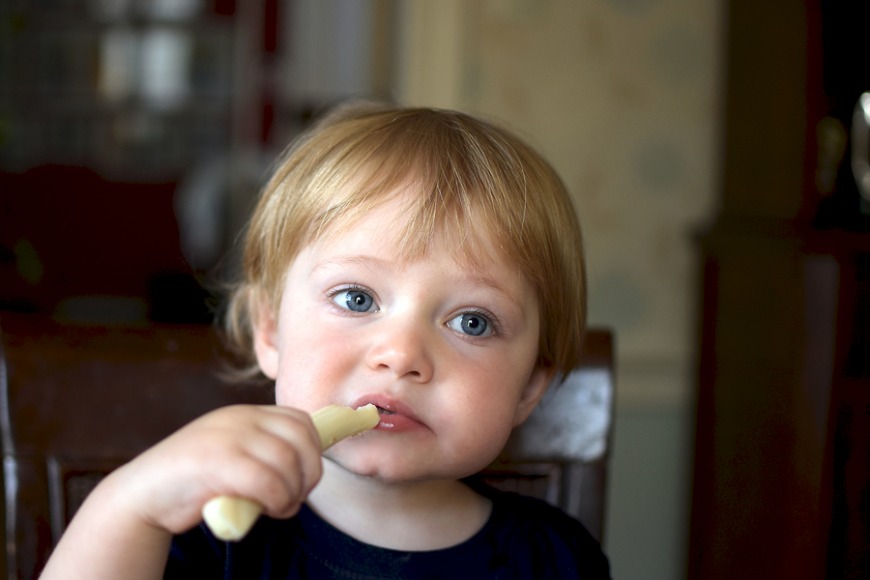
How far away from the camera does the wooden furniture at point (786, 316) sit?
56.7 inches

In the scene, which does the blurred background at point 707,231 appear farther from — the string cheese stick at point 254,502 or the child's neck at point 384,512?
the string cheese stick at point 254,502

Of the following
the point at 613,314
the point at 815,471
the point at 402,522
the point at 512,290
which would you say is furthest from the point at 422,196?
the point at 613,314

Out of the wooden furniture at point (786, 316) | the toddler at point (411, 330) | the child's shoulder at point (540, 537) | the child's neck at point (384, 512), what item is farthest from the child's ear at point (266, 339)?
the wooden furniture at point (786, 316)

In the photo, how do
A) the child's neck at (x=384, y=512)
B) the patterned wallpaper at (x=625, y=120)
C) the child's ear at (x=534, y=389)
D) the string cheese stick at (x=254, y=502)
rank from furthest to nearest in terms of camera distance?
the patterned wallpaper at (x=625, y=120) < the child's ear at (x=534, y=389) < the child's neck at (x=384, y=512) < the string cheese stick at (x=254, y=502)

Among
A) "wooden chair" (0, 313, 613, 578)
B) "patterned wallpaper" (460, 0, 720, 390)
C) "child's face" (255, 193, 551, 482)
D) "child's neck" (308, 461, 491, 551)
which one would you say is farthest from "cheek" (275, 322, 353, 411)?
"patterned wallpaper" (460, 0, 720, 390)

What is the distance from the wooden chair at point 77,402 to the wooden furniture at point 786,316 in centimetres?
88

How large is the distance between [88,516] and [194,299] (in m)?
3.61

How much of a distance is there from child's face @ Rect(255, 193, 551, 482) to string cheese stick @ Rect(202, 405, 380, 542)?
3cm

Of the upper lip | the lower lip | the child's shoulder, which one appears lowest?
the child's shoulder

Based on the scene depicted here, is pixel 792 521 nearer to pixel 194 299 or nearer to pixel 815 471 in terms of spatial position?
pixel 815 471

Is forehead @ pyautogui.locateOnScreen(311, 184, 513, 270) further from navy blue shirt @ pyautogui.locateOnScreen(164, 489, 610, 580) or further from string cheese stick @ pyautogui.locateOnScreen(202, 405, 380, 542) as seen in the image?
navy blue shirt @ pyautogui.locateOnScreen(164, 489, 610, 580)

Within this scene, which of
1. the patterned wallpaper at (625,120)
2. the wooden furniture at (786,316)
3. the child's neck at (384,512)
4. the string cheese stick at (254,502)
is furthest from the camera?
the patterned wallpaper at (625,120)

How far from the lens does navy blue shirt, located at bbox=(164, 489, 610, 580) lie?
0.81 meters

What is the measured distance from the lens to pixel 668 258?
2078mm
